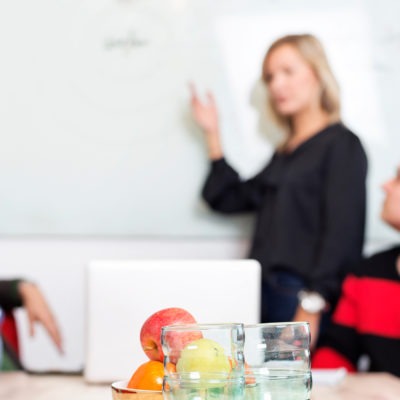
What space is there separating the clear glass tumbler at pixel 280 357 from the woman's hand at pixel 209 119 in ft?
6.11

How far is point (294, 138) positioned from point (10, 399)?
1.67 metres

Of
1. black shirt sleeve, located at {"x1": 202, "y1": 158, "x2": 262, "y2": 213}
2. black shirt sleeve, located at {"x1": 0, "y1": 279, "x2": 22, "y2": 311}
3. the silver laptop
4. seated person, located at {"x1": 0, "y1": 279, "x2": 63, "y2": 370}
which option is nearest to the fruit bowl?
the silver laptop

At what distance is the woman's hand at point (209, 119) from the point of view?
2.77m

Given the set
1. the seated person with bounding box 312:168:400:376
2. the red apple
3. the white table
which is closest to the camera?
the red apple

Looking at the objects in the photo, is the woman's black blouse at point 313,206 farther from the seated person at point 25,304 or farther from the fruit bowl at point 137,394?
the fruit bowl at point 137,394

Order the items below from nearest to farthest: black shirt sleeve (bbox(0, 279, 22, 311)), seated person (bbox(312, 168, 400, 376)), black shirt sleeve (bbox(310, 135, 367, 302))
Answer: seated person (bbox(312, 168, 400, 376)) < black shirt sleeve (bbox(0, 279, 22, 311)) < black shirt sleeve (bbox(310, 135, 367, 302))

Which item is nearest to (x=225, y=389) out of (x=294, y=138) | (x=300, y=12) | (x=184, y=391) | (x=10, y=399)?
(x=184, y=391)

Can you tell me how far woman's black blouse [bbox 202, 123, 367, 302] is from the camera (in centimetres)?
249

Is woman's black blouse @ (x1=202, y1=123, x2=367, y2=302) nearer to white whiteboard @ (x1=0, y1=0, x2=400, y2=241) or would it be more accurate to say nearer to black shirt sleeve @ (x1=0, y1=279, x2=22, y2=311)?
white whiteboard @ (x1=0, y1=0, x2=400, y2=241)

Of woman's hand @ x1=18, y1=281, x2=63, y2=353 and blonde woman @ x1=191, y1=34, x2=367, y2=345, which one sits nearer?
woman's hand @ x1=18, y1=281, x2=63, y2=353

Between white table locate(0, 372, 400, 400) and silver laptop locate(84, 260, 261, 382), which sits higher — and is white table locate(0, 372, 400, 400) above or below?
below

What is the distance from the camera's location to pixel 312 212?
2.61 meters

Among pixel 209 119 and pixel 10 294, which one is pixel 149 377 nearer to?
pixel 10 294

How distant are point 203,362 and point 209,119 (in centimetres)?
200
